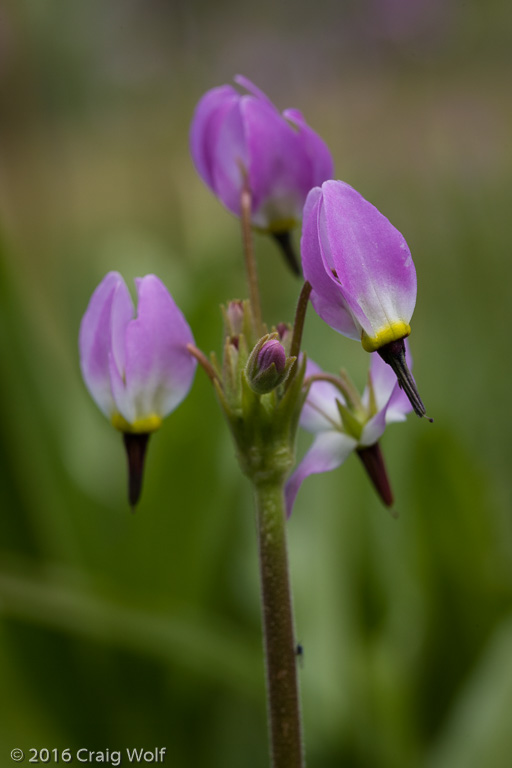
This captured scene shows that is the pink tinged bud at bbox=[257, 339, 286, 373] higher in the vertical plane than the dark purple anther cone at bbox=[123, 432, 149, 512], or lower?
higher

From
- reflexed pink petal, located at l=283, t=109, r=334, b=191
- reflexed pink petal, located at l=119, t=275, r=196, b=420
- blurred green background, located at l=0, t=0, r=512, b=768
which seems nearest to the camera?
reflexed pink petal, located at l=119, t=275, r=196, b=420

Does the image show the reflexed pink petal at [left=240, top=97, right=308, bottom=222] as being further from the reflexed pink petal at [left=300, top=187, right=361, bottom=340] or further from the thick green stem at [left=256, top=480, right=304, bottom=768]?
the thick green stem at [left=256, top=480, right=304, bottom=768]

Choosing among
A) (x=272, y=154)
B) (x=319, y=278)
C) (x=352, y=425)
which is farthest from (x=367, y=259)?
(x=272, y=154)

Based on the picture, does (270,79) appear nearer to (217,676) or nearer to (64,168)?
(64,168)

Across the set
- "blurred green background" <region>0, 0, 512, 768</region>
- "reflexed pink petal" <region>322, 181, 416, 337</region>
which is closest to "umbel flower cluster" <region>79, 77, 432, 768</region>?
"reflexed pink petal" <region>322, 181, 416, 337</region>

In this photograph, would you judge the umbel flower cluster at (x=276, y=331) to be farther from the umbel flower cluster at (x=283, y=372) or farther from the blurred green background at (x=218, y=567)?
the blurred green background at (x=218, y=567)

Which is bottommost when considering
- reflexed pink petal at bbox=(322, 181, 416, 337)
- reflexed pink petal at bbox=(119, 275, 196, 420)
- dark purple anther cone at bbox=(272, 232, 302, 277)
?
reflexed pink petal at bbox=(119, 275, 196, 420)

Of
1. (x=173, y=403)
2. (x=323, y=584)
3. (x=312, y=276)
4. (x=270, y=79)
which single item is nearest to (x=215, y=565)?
(x=323, y=584)

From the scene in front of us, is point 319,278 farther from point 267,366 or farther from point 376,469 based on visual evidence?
point 376,469
